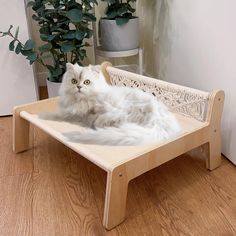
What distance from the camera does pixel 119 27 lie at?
187 cm

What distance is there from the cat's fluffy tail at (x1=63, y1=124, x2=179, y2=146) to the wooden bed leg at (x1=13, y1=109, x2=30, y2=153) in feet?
1.32

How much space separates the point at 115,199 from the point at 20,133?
731 mm

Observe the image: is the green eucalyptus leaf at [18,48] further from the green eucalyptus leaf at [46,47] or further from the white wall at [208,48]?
the white wall at [208,48]

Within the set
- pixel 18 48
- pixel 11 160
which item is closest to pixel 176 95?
pixel 11 160

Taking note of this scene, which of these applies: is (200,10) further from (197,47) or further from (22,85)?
(22,85)

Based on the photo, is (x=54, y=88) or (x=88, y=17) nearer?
(x=88, y=17)

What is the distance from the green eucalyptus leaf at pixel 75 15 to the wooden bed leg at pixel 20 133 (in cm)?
65

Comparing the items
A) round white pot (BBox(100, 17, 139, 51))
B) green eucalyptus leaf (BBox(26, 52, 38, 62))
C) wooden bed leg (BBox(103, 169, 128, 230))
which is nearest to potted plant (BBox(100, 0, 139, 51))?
round white pot (BBox(100, 17, 139, 51))

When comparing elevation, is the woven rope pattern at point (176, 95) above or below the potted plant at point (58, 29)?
below

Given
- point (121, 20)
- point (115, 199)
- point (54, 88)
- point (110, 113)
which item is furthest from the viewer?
point (54, 88)

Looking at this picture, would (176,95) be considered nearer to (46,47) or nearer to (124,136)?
(124,136)

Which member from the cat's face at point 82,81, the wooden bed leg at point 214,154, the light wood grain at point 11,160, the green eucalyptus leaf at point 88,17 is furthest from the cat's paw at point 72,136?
the green eucalyptus leaf at point 88,17

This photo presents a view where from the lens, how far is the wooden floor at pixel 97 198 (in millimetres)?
1014

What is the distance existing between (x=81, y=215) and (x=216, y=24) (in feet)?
3.28
